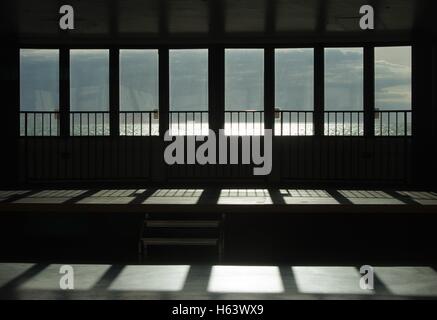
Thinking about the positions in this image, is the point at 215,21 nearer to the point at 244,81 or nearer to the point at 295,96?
the point at 244,81

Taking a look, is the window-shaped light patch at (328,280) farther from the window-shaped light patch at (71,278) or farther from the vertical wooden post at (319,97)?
the vertical wooden post at (319,97)

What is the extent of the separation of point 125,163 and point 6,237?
4.23 metres

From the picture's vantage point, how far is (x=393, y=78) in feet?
37.3

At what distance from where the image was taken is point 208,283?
353 cm

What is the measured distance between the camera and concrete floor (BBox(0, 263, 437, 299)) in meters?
3.24

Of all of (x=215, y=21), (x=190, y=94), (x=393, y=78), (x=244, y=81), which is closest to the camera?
(x=215, y=21)

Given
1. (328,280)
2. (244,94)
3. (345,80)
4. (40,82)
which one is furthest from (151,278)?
(40,82)

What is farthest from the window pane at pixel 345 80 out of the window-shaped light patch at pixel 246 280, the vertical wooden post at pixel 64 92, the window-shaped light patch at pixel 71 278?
the window-shaped light patch at pixel 71 278

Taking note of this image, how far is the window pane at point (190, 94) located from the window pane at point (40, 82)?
2189 millimetres

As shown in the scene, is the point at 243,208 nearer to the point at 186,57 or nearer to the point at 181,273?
the point at 181,273

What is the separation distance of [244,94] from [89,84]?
9.47 feet
